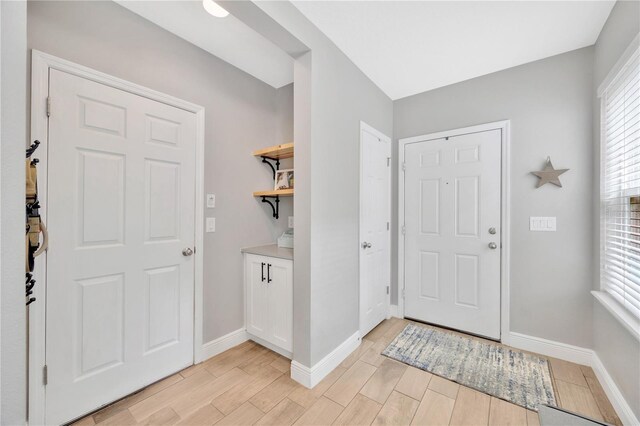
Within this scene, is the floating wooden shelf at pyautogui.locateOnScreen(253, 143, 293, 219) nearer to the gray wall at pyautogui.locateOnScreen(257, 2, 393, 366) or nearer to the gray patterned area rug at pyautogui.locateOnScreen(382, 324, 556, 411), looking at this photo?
the gray wall at pyautogui.locateOnScreen(257, 2, 393, 366)

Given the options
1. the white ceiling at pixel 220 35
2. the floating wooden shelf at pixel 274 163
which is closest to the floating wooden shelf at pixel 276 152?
the floating wooden shelf at pixel 274 163

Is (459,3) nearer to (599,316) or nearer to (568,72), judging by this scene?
(568,72)

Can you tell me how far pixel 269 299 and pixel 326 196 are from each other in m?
1.00

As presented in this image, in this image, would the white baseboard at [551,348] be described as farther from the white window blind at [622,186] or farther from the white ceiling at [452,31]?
the white ceiling at [452,31]

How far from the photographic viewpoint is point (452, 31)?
6.11 feet

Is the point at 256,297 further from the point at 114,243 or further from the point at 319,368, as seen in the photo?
the point at 114,243

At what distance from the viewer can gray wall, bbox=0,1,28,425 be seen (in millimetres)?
600

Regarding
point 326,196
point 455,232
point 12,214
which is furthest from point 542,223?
point 12,214

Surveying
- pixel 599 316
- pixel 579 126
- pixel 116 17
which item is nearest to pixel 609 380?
pixel 599 316

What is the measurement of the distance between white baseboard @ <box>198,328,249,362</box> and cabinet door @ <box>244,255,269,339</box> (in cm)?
9

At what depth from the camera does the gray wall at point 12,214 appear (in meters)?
0.60

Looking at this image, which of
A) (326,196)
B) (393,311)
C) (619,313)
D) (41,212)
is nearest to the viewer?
(41,212)

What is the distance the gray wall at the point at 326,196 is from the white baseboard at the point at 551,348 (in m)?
1.42

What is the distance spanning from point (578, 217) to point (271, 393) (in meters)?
2.71
